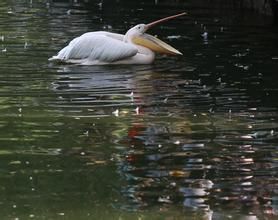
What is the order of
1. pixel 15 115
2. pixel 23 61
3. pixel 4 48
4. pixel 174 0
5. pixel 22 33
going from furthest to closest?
pixel 174 0, pixel 22 33, pixel 4 48, pixel 23 61, pixel 15 115

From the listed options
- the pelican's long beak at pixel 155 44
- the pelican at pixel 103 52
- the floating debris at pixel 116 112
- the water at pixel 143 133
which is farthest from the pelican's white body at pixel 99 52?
the floating debris at pixel 116 112

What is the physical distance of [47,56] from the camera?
14336mm

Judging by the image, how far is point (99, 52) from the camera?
1382 centimetres

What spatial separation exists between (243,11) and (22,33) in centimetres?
688

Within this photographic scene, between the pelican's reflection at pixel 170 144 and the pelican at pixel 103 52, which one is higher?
the pelican at pixel 103 52

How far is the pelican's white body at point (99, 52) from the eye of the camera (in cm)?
1384

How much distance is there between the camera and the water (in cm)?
697

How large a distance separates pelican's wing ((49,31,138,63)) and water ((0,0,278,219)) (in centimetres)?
26

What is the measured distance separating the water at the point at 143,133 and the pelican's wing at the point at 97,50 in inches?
10.4

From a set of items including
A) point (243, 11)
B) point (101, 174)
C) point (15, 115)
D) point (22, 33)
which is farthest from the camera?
point (243, 11)

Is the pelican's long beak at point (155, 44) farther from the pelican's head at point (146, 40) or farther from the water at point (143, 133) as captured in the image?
the water at point (143, 133)

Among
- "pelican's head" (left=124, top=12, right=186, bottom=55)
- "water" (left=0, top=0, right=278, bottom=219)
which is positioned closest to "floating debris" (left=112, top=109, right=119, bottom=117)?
"water" (left=0, top=0, right=278, bottom=219)

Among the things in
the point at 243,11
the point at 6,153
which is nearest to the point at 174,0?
the point at 243,11

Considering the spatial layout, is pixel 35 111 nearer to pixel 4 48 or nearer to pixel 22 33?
pixel 4 48
